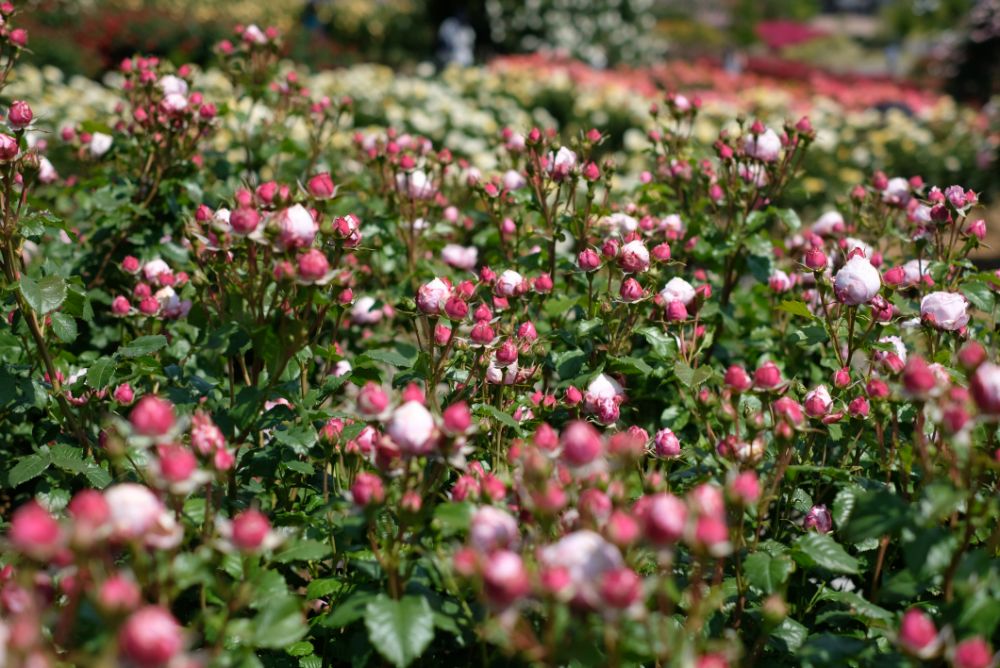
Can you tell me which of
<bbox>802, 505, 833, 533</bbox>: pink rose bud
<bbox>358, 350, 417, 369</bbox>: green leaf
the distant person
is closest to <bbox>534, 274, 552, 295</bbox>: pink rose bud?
<bbox>358, 350, 417, 369</bbox>: green leaf

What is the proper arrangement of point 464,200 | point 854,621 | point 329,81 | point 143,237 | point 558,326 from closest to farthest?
point 854,621 → point 558,326 → point 143,237 → point 464,200 → point 329,81

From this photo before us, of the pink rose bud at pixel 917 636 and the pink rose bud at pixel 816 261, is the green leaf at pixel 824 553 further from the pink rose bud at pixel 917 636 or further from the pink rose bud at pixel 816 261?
the pink rose bud at pixel 816 261

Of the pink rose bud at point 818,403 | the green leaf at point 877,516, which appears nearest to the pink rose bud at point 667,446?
the pink rose bud at point 818,403

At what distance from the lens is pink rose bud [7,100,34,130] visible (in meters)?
1.66

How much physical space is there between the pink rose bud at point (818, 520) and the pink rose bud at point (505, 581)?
87 cm

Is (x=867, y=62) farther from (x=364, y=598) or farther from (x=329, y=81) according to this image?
(x=364, y=598)

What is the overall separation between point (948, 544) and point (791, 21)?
50046 mm

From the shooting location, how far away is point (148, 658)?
76 centimetres

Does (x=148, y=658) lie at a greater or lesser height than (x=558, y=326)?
greater

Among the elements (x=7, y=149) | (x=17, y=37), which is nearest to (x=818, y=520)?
(x=7, y=149)

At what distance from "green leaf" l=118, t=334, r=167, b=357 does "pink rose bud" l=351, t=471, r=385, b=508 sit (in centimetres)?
73

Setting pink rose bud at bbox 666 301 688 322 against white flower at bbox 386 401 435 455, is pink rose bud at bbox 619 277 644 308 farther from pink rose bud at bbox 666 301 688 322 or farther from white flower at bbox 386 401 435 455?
white flower at bbox 386 401 435 455

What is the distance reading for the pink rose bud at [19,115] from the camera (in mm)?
1656

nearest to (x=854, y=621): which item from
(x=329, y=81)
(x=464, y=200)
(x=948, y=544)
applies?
(x=948, y=544)
